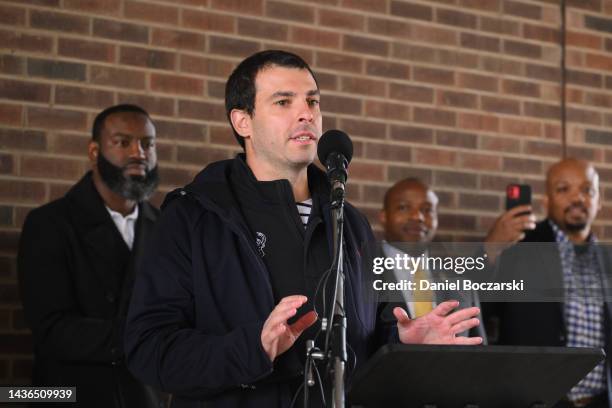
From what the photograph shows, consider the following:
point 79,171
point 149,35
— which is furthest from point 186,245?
point 149,35

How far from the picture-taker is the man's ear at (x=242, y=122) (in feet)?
8.71

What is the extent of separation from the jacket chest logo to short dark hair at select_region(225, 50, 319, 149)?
384mm

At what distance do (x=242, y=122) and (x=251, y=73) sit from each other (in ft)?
0.45

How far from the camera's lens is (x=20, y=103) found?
3.97 meters

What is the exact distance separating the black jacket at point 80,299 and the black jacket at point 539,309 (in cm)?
176

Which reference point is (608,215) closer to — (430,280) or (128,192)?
(430,280)

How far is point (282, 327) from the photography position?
2043mm

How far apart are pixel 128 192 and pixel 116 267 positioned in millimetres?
332

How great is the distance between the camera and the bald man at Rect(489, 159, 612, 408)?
4285mm

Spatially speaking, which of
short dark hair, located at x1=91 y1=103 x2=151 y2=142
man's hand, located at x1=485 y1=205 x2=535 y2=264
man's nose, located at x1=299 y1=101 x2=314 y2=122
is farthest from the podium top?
man's hand, located at x1=485 y1=205 x2=535 y2=264

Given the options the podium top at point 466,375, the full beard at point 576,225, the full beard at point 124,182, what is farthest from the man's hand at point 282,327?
the full beard at point 576,225

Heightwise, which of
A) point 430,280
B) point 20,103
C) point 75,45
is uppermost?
point 75,45

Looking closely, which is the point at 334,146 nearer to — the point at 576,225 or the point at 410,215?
the point at 410,215

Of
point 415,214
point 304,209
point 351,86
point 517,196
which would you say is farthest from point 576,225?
point 304,209
